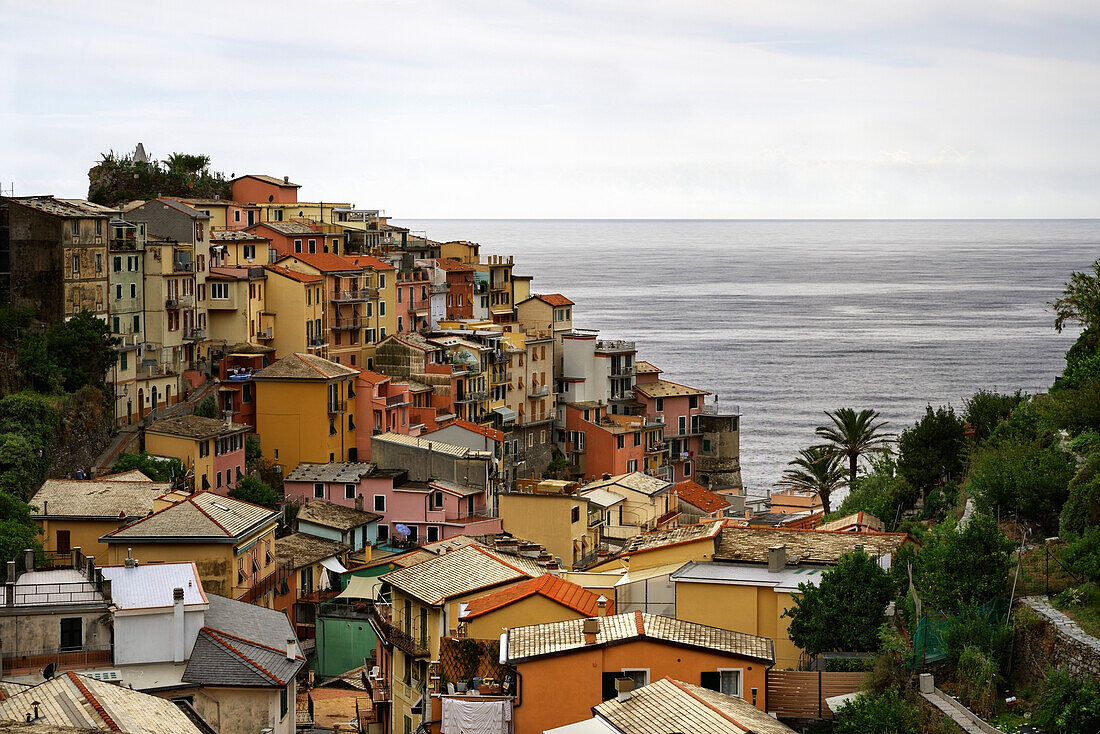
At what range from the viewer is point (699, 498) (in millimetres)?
62031

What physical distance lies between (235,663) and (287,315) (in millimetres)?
43529

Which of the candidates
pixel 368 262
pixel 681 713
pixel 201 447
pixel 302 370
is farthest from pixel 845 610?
pixel 368 262

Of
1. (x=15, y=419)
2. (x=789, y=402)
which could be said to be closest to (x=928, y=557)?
(x=15, y=419)

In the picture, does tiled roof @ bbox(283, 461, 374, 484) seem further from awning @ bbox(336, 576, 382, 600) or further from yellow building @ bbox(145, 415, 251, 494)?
awning @ bbox(336, 576, 382, 600)

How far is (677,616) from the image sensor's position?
28562 mm

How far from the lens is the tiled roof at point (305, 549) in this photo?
4901cm

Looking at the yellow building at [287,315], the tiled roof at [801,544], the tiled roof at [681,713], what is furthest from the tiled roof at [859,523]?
the yellow building at [287,315]

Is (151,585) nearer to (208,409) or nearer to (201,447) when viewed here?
(201,447)

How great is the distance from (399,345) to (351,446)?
31.2ft

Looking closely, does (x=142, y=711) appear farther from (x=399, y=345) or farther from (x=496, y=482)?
(x=399, y=345)

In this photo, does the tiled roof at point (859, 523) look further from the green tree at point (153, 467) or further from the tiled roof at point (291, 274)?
the tiled roof at point (291, 274)

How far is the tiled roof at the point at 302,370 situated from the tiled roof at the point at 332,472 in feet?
13.0

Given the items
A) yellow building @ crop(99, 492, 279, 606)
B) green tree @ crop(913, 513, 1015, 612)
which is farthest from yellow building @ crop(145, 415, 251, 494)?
green tree @ crop(913, 513, 1015, 612)

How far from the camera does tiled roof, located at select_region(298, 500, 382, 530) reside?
5450 centimetres
